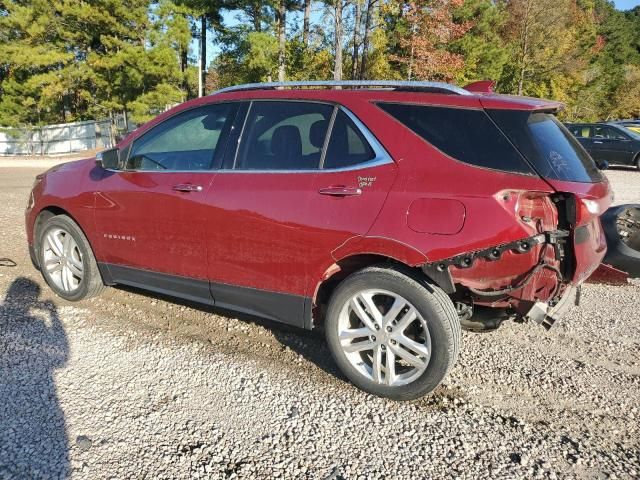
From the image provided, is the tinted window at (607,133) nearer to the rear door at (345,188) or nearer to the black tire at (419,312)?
the rear door at (345,188)

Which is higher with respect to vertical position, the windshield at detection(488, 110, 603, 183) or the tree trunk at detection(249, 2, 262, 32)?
the tree trunk at detection(249, 2, 262, 32)

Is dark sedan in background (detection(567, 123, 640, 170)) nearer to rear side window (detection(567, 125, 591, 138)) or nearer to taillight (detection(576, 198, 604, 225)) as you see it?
rear side window (detection(567, 125, 591, 138))

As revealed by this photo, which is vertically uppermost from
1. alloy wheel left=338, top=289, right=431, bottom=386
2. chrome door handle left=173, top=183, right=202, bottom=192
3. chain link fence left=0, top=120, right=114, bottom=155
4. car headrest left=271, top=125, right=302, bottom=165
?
chain link fence left=0, top=120, right=114, bottom=155

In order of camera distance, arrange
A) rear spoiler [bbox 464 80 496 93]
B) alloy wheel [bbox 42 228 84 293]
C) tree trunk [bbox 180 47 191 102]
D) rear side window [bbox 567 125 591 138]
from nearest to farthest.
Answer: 1. rear spoiler [bbox 464 80 496 93]
2. alloy wheel [bbox 42 228 84 293]
3. rear side window [bbox 567 125 591 138]
4. tree trunk [bbox 180 47 191 102]

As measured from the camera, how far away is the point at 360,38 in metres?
25.7

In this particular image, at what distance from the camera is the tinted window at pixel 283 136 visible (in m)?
3.16

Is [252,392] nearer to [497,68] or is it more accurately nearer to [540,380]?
[540,380]

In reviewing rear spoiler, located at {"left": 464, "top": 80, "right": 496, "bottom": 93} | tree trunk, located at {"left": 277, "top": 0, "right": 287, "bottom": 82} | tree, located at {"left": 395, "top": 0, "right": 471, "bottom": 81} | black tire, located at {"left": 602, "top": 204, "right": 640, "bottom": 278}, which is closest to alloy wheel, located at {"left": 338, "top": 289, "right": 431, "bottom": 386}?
rear spoiler, located at {"left": 464, "top": 80, "right": 496, "bottom": 93}

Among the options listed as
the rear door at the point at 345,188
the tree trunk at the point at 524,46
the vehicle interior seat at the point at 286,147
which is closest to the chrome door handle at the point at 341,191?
the rear door at the point at 345,188

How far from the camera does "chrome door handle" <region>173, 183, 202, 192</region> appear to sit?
3.43m

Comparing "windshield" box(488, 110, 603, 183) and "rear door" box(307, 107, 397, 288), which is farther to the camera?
"rear door" box(307, 107, 397, 288)

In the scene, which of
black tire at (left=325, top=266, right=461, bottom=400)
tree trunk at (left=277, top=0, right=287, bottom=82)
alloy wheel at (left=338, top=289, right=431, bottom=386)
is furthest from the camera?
tree trunk at (left=277, top=0, right=287, bottom=82)

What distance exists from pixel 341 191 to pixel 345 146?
0.31m

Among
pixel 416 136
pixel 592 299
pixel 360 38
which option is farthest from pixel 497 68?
pixel 416 136
